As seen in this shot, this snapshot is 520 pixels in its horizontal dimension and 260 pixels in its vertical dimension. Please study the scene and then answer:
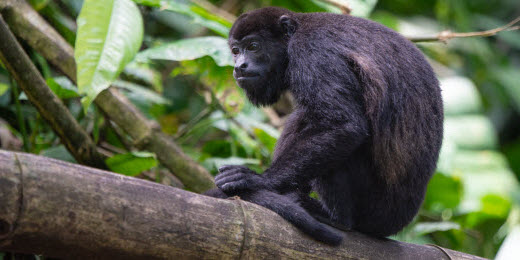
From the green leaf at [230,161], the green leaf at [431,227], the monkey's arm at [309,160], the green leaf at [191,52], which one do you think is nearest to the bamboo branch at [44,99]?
the green leaf at [191,52]

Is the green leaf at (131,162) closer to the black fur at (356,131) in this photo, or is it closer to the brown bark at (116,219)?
the black fur at (356,131)

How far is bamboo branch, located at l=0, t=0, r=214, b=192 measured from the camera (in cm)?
392

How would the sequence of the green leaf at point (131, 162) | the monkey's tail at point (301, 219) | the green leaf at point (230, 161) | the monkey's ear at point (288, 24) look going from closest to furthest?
the monkey's tail at point (301, 219), the monkey's ear at point (288, 24), the green leaf at point (131, 162), the green leaf at point (230, 161)

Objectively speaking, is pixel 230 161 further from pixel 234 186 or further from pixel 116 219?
pixel 116 219

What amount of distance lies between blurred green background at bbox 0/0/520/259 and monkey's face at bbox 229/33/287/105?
1.42ft

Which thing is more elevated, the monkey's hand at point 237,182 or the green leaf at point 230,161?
the monkey's hand at point 237,182

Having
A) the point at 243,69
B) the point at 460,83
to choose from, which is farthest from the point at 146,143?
the point at 460,83

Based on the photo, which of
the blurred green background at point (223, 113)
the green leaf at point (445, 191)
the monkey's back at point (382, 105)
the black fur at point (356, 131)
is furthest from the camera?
the green leaf at point (445, 191)

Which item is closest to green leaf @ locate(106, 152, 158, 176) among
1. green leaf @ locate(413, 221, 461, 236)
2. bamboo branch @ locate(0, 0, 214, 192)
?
bamboo branch @ locate(0, 0, 214, 192)

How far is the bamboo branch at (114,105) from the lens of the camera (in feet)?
12.9

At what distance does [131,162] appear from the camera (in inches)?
142

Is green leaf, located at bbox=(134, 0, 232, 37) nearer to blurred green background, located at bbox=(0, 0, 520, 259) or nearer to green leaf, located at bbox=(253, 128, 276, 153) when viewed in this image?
blurred green background, located at bbox=(0, 0, 520, 259)

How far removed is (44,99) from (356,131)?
184cm

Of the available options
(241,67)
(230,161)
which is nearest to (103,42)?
(241,67)
